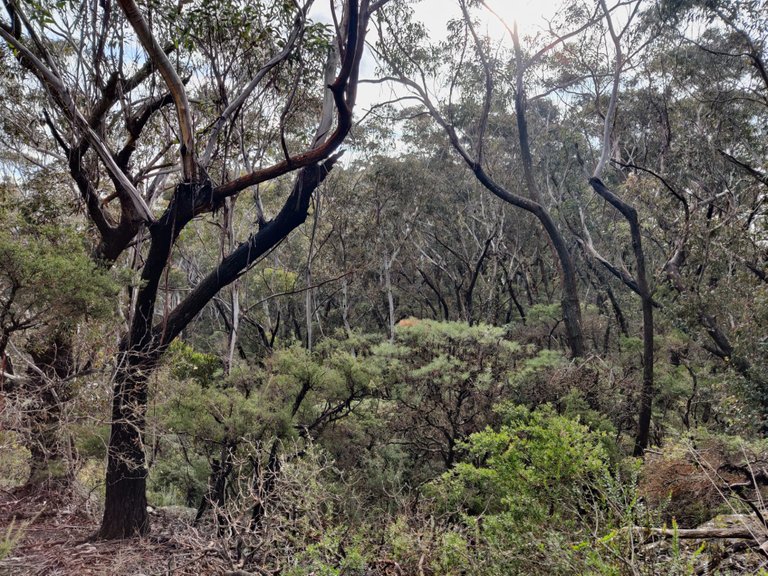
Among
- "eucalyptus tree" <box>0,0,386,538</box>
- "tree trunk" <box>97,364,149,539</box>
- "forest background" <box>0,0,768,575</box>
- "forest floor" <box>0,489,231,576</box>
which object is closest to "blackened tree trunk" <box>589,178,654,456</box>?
"forest background" <box>0,0,768,575</box>

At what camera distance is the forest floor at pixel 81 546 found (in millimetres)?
4383

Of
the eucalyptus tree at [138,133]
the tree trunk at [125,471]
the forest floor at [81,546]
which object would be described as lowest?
the forest floor at [81,546]

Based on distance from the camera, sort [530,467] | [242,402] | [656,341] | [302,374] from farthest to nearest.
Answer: [656,341] → [302,374] → [242,402] → [530,467]

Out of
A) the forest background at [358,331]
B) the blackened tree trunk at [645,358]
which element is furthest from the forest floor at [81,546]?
the blackened tree trunk at [645,358]

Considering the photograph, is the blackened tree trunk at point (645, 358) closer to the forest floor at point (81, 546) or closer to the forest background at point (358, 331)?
the forest background at point (358, 331)

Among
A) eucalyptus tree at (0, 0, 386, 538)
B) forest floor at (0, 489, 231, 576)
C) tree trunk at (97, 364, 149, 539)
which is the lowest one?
forest floor at (0, 489, 231, 576)

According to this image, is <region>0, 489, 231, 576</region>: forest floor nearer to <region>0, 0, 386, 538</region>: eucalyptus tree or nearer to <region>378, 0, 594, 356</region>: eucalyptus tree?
<region>0, 0, 386, 538</region>: eucalyptus tree

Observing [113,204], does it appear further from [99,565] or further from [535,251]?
[535,251]

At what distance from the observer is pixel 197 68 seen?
6809 mm

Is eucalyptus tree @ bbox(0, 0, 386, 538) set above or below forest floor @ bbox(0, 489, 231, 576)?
above

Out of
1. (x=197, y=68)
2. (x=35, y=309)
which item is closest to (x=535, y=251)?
(x=197, y=68)

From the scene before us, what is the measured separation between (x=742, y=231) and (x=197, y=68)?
27.5 feet

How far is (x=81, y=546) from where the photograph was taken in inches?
214

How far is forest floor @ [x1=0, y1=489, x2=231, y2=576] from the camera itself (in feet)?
14.4
